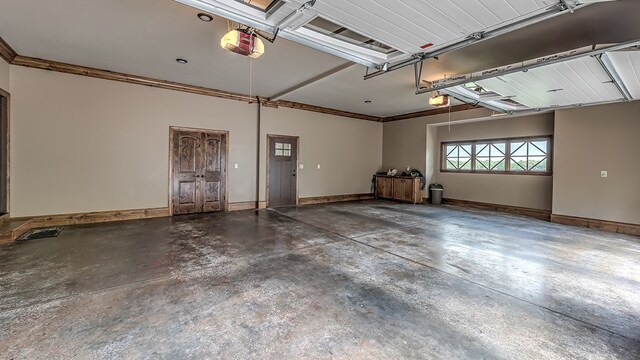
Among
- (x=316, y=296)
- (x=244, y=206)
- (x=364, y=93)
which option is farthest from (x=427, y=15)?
(x=244, y=206)

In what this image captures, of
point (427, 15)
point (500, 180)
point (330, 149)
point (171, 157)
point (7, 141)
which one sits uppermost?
point (427, 15)

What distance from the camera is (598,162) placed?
232 inches

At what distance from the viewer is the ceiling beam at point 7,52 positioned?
4.38m

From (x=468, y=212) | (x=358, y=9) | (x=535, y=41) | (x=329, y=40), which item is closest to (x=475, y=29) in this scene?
(x=358, y=9)

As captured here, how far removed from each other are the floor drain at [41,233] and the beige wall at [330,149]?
13.7 feet

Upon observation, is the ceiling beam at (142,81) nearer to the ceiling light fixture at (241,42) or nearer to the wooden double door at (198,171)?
the wooden double door at (198,171)

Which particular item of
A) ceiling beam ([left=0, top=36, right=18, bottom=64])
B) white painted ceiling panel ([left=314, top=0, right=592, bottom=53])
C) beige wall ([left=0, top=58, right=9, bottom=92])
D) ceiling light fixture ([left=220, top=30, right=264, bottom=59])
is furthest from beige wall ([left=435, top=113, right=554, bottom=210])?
beige wall ([left=0, top=58, right=9, bottom=92])

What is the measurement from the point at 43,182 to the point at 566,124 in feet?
35.6

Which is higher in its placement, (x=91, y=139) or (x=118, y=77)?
(x=118, y=77)

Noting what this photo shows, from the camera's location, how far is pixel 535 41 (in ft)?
12.5

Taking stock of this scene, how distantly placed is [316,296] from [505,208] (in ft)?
23.8

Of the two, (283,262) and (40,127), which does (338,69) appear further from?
(40,127)

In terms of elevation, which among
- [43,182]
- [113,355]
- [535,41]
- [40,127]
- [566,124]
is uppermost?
[535,41]

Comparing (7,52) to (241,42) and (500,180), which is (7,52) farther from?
A: (500,180)
